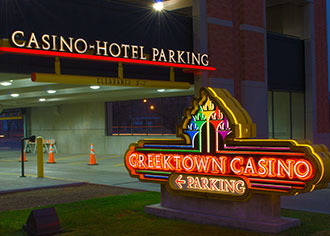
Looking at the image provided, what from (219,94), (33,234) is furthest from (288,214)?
(33,234)

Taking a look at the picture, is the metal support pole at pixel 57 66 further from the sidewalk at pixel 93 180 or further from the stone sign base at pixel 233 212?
the stone sign base at pixel 233 212

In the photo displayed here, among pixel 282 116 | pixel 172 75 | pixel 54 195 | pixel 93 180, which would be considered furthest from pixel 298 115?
pixel 54 195

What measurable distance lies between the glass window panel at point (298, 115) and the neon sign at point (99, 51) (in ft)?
26.3

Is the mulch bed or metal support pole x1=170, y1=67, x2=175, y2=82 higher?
metal support pole x1=170, y1=67, x2=175, y2=82

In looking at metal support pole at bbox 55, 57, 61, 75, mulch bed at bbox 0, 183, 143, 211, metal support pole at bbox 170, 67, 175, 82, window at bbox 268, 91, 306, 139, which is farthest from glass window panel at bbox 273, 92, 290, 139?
metal support pole at bbox 55, 57, 61, 75

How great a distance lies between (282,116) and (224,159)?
642 inches

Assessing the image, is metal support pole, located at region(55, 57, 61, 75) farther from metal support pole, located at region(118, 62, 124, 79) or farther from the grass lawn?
the grass lawn

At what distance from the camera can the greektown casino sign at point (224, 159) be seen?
816cm

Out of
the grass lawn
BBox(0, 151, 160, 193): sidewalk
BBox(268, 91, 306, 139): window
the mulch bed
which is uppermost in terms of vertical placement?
BBox(268, 91, 306, 139): window

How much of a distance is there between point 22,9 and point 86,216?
6768mm

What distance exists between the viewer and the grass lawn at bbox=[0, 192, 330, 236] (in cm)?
902

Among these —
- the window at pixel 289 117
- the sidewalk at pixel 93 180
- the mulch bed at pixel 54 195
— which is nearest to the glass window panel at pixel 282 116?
the window at pixel 289 117

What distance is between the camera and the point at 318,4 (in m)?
24.9

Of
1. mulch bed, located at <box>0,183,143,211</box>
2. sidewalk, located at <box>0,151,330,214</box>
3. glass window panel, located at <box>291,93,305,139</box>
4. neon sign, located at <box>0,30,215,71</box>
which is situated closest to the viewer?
sidewalk, located at <box>0,151,330,214</box>
